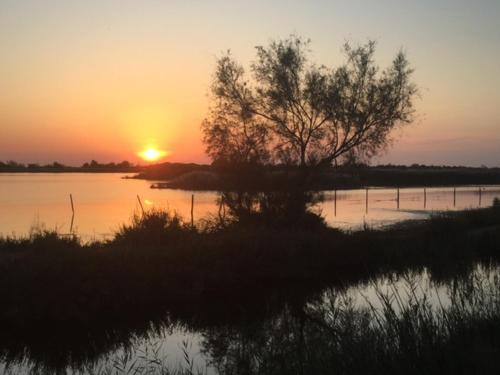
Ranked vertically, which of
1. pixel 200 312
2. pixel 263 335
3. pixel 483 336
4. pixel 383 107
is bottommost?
pixel 200 312

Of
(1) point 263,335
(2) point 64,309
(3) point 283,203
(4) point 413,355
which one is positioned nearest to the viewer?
(4) point 413,355

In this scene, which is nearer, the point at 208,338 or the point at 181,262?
the point at 208,338

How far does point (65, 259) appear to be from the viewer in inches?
679

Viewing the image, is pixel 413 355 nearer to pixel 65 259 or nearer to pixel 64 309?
pixel 64 309

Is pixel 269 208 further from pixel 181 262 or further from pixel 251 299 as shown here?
pixel 251 299

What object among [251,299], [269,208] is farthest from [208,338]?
[269,208]

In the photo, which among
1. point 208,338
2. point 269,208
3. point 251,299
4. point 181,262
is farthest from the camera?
point 269,208

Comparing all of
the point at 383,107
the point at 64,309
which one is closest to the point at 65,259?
the point at 64,309

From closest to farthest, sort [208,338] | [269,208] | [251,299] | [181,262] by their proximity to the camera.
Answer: [208,338] → [251,299] → [181,262] → [269,208]

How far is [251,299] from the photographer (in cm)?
1834

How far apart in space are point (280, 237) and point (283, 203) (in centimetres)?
680

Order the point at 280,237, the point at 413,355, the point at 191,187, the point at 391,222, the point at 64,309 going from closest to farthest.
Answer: the point at 413,355
the point at 64,309
the point at 280,237
the point at 391,222
the point at 191,187

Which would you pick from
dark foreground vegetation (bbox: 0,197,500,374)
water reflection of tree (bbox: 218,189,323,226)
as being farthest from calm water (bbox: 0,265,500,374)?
A: water reflection of tree (bbox: 218,189,323,226)

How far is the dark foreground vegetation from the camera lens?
7.25 metres
